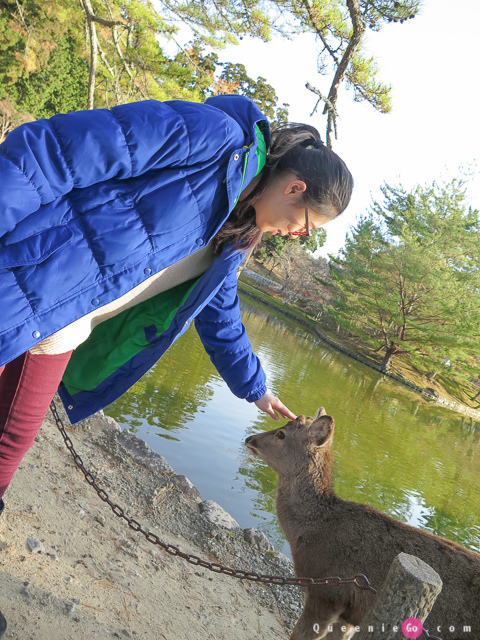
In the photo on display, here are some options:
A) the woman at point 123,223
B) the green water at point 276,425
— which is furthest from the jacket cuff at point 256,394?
the green water at point 276,425

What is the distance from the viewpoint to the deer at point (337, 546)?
253 centimetres

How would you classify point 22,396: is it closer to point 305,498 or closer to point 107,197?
point 107,197

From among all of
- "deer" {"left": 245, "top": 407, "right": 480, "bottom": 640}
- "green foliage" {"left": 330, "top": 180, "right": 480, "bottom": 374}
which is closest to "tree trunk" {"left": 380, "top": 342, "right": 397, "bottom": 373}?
"green foliage" {"left": 330, "top": 180, "right": 480, "bottom": 374}

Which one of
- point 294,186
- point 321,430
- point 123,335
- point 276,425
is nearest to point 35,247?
point 123,335

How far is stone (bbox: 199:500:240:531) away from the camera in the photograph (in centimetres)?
420

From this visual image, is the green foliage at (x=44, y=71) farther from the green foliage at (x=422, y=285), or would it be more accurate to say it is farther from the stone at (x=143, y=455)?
the stone at (x=143, y=455)

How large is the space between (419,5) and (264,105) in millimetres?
19732

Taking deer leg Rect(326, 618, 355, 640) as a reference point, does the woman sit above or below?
above

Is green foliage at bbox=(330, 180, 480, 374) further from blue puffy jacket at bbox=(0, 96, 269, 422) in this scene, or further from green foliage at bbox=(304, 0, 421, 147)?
blue puffy jacket at bbox=(0, 96, 269, 422)

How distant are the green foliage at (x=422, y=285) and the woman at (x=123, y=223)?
84.7 feet

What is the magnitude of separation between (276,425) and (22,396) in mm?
7154

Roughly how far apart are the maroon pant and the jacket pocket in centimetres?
48

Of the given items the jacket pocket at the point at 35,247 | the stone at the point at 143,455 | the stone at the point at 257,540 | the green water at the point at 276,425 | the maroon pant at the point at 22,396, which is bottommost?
the green water at the point at 276,425

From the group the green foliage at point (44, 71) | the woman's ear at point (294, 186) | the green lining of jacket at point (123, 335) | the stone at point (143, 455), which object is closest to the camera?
the woman's ear at point (294, 186)
